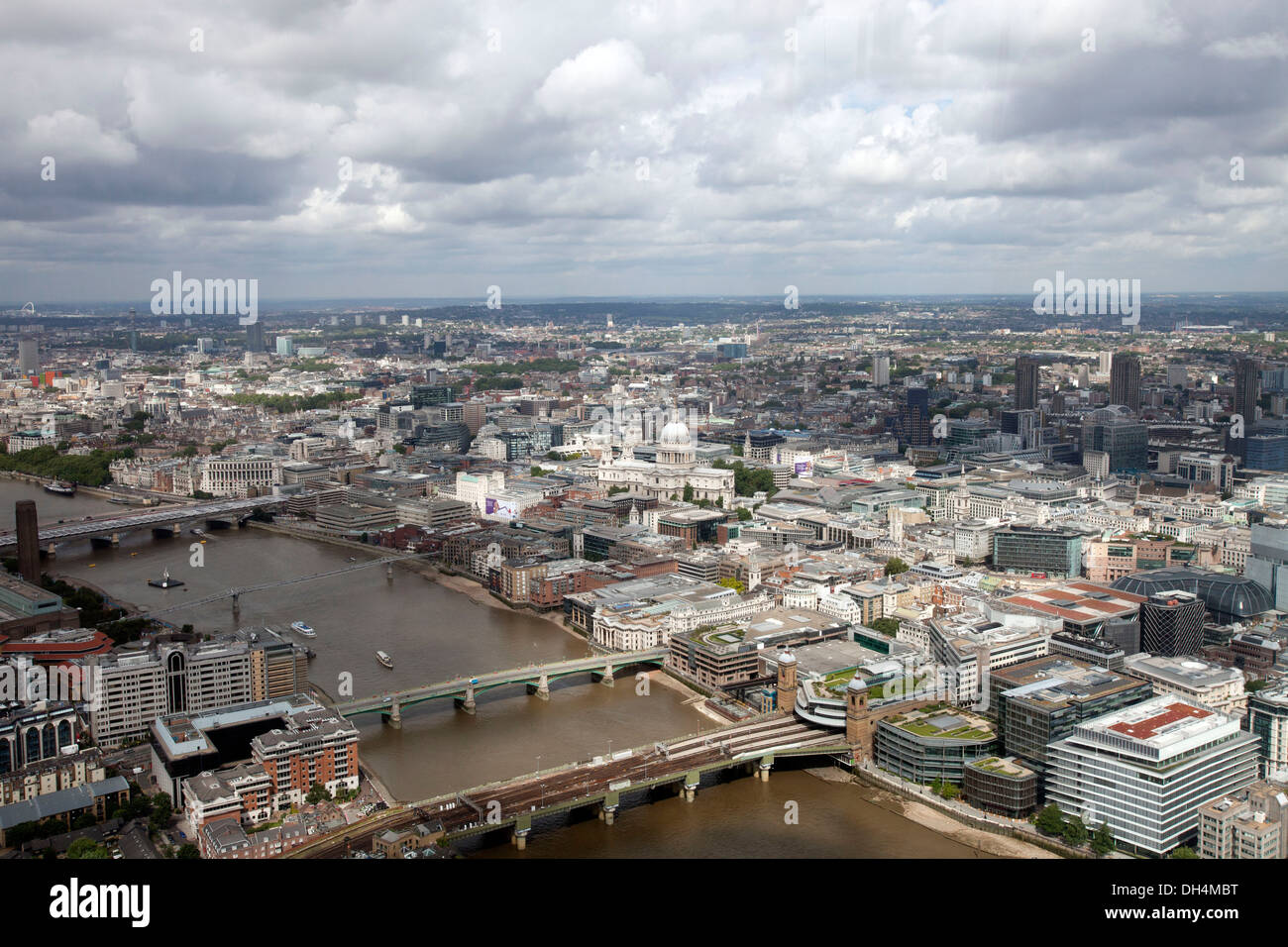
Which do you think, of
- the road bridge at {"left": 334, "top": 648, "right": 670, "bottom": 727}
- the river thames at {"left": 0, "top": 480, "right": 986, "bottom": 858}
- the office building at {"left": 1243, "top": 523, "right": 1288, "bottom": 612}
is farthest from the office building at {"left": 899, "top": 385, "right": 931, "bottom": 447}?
the road bridge at {"left": 334, "top": 648, "right": 670, "bottom": 727}

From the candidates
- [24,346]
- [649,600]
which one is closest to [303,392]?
[24,346]

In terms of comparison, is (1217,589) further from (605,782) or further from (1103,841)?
(605,782)

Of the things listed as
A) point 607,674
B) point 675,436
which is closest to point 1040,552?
point 607,674

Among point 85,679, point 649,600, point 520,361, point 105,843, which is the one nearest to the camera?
point 105,843
